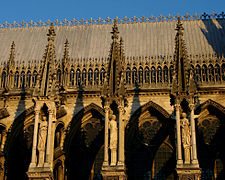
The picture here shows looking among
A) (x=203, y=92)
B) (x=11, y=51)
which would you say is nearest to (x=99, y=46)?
(x=11, y=51)

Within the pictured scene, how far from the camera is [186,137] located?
17906 millimetres

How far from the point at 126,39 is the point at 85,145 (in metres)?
7.57

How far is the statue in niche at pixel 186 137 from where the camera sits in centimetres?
1757

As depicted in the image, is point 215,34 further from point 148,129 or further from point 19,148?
point 19,148

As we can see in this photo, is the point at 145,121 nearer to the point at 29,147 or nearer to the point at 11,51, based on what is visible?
the point at 29,147

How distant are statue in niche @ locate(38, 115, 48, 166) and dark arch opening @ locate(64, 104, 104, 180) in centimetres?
244

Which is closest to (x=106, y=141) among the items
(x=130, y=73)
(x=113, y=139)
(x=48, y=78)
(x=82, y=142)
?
(x=113, y=139)

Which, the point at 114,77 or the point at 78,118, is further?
the point at 78,118

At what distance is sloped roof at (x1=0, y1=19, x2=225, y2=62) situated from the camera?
84.0ft

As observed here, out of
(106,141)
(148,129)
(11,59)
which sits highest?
(11,59)

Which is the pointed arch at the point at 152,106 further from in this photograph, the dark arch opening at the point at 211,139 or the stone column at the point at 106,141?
the stone column at the point at 106,141

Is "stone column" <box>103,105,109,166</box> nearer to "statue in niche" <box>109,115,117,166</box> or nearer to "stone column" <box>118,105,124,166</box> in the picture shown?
"statue in niche" <box>109,115,117,166</box>

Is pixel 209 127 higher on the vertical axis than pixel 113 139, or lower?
higher

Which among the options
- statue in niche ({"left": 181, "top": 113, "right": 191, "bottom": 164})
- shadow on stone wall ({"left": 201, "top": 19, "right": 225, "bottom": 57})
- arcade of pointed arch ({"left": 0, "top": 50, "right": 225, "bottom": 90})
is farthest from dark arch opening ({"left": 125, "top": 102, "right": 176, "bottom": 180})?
shadow on stone wall ({"left": 201, "top": 19, "right": 225, "bottom": 57})
